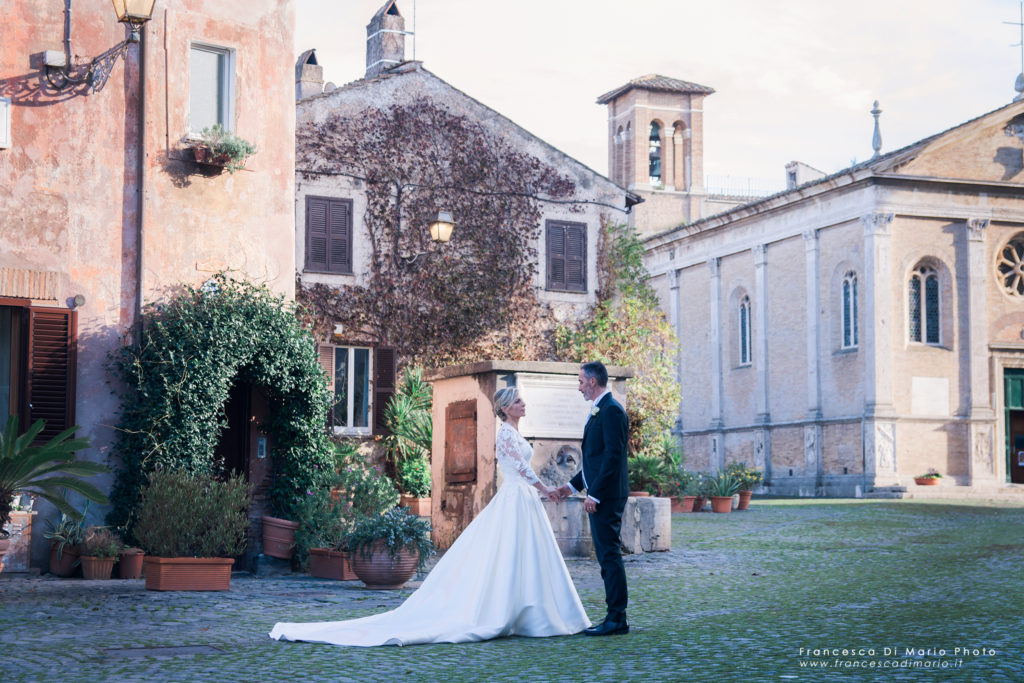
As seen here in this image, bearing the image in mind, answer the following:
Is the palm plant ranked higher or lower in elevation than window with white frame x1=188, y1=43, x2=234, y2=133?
lower

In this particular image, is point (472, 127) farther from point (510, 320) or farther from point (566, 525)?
point (566, 525)

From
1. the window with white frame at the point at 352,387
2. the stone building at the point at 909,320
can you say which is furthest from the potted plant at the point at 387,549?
the stone building at the point at 909,320

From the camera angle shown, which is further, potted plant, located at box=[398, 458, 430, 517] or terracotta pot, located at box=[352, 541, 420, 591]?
potted plant, located at box=[398, 458, 430, 517]

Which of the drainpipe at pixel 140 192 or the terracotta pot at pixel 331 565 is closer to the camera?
the terracotta pot at pixel 331 565

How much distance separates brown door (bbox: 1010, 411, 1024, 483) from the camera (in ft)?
104

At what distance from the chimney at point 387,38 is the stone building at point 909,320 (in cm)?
1260

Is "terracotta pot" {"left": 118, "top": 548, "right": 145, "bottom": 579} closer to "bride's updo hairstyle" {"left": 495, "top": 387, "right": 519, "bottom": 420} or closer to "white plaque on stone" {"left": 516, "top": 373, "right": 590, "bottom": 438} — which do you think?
"white plaque on stone" {"left": 516, "top": 373, "right": 590, "bottom": 438}

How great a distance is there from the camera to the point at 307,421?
14.2 m

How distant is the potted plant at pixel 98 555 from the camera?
12258mm

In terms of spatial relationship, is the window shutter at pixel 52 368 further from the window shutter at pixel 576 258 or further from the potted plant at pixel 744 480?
the potted plant at pixel 744 480

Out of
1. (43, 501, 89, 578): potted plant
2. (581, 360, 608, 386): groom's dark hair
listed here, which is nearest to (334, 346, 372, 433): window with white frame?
(43, 501, 89, 578): potted plant

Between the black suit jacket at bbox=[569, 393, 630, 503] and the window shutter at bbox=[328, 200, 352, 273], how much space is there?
1355 centimetres

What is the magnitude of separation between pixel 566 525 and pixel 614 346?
392 inches

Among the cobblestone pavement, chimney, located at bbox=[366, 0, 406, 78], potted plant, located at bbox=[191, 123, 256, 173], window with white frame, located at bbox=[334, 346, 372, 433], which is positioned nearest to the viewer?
the cobblestone pavement
